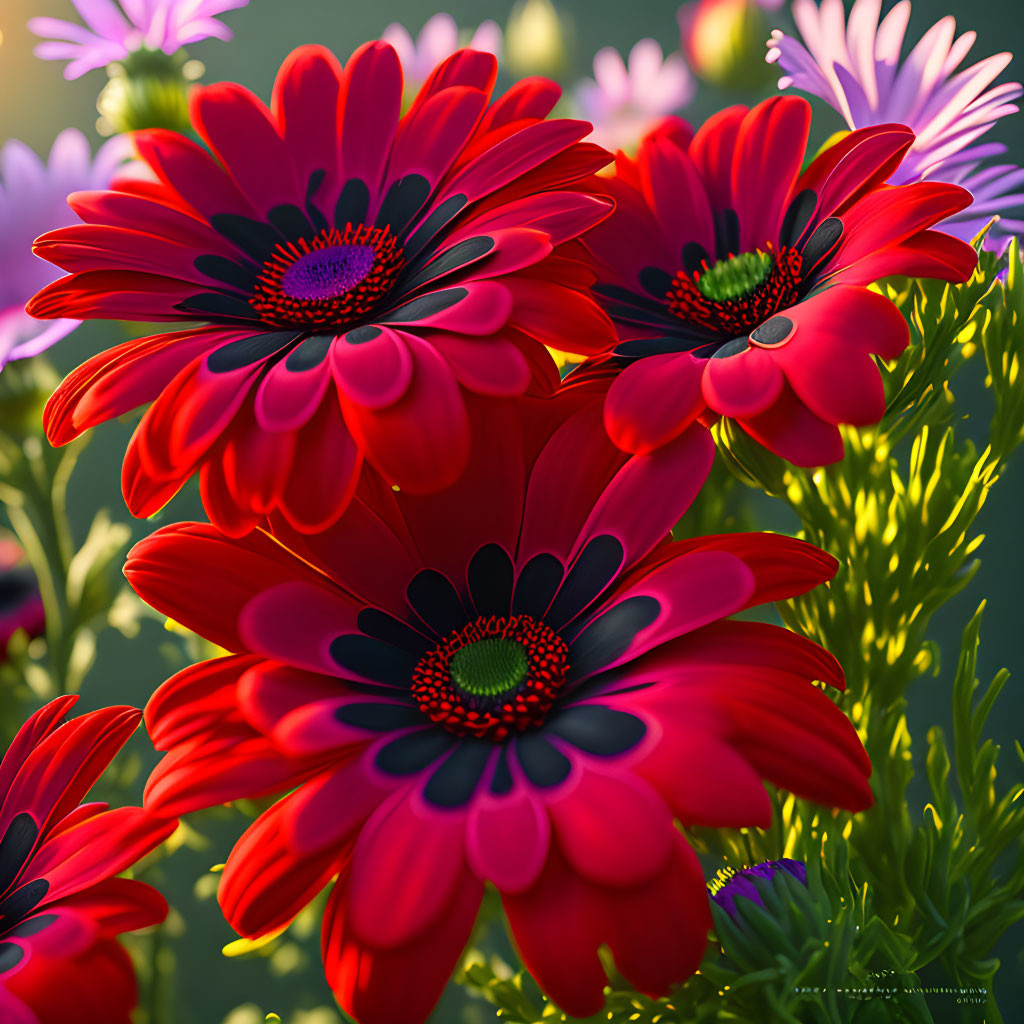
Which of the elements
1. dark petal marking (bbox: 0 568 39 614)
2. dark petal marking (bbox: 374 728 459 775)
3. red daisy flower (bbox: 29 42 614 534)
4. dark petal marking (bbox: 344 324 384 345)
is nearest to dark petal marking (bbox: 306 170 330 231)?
red daisy flower (bbox: 29 42 614 534)

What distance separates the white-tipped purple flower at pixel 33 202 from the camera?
47 cm

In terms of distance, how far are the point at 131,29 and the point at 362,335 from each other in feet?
1.25

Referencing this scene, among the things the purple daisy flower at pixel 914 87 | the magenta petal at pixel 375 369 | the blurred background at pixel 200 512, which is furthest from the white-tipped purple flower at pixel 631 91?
the magenta petal at pixel 375 369

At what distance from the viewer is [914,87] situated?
1.28 ft

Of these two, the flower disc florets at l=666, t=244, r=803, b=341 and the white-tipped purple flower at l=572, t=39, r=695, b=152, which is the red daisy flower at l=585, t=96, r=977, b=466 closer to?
the flower disc florets at l=666, t=244, r=803, b=341

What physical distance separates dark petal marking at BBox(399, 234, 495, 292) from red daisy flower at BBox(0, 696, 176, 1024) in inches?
7.0

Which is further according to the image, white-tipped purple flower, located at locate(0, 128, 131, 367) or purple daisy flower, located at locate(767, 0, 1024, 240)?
white-tipped purple flower, located at locate(0, 128, 131, 367)

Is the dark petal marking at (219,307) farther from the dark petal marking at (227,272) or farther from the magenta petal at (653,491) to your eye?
the magenta petal at (653,491)

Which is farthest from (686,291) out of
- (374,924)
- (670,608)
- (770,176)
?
(374,924)

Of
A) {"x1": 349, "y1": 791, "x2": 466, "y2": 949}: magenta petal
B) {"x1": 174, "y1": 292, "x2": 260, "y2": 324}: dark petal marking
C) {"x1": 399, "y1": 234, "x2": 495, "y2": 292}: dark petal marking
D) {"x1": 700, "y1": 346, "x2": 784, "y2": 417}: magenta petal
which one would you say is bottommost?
{"x1": 349, "y1": 791, "x2": 466, "y2": 949}: magenta petal

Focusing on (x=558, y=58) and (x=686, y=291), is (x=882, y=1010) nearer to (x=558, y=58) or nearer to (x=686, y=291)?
(x=686, y=291)

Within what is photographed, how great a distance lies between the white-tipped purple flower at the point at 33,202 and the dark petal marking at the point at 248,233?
0.53ft

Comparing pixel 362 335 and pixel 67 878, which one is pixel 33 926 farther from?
pixel 362 335

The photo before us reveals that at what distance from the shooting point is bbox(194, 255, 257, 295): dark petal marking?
0.34 meters
